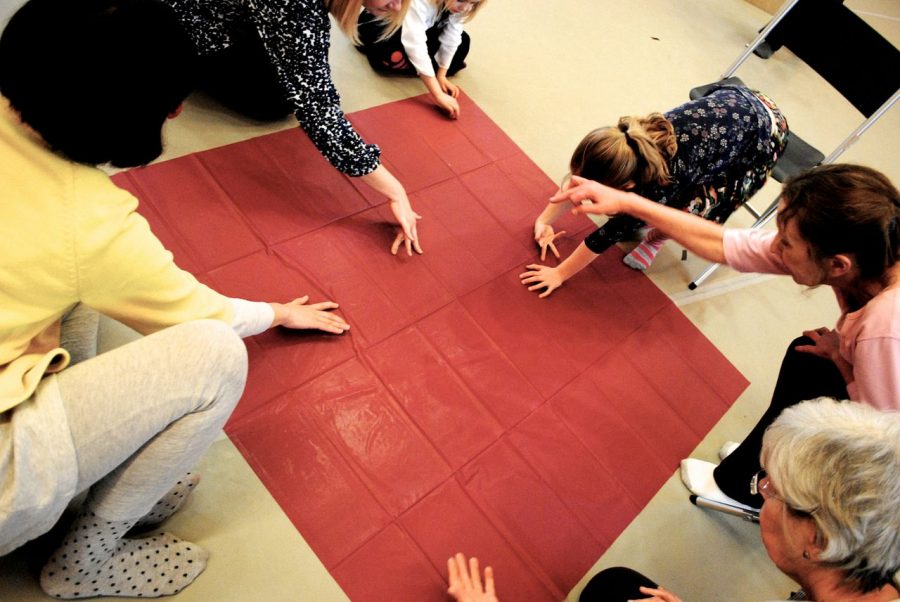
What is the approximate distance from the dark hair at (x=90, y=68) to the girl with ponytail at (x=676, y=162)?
1167 mm

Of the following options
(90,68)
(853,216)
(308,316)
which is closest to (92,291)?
(90,68)

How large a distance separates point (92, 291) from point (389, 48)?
1.92 metres

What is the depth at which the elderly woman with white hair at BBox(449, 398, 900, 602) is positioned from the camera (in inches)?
31.6

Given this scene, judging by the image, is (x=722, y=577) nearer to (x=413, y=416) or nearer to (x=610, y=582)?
(x=610, y=582)

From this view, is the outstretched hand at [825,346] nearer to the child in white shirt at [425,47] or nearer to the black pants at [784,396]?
the black pants at [784,396]

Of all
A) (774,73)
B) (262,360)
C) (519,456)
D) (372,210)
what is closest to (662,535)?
(519,456)

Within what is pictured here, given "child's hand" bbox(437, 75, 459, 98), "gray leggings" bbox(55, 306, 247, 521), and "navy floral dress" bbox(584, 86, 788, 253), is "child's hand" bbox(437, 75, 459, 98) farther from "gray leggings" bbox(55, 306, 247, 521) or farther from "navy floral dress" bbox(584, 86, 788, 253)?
"gray leggings" bbox(55, 306, 247, 521)

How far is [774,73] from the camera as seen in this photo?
148 inches

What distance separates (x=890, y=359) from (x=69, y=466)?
151 centimetres

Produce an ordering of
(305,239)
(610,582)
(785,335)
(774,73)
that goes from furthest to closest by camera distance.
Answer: (774,73) < (785,335) < (305,239) < (610,582)

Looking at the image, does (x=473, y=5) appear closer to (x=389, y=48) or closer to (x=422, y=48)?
(x=422, y=48)

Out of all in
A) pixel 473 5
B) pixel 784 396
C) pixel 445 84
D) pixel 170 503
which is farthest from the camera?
pixel 445 84

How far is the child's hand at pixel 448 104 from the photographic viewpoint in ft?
7.62

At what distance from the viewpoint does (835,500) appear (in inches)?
32.2
